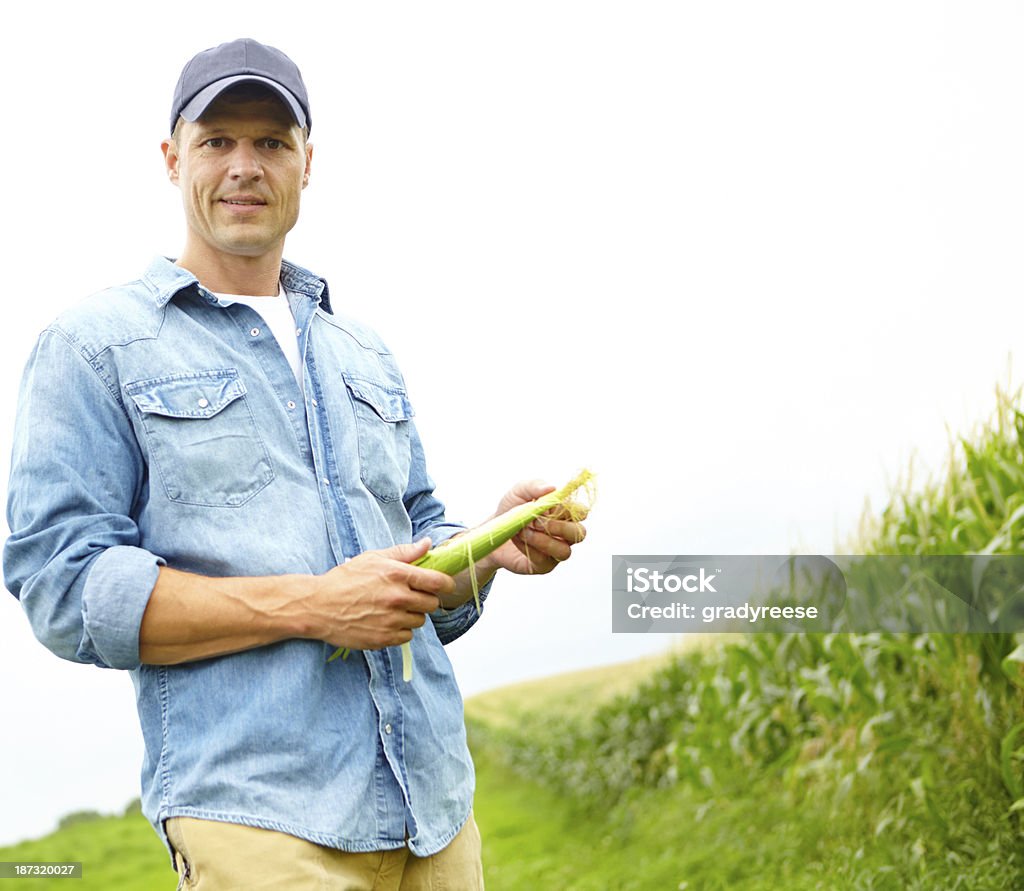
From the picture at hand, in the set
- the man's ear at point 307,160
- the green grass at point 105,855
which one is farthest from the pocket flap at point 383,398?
the green grass at point 105,855

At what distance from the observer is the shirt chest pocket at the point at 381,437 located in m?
1.74

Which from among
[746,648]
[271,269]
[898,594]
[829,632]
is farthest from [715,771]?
[271,269]

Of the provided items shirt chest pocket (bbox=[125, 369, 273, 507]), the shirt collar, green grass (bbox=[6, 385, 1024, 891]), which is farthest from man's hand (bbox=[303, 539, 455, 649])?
green grass (bbox=[6, 385, 1024, 891])

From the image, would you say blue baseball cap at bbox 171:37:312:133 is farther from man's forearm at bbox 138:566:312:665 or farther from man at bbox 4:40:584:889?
man's forearm at bbox 138:566:312:665

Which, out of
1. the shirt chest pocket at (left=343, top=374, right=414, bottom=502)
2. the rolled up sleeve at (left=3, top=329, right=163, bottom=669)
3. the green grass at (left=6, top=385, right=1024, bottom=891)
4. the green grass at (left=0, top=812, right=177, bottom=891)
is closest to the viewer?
the rolled up sleeve at (left=3, top=329, right=163, bottom=669)

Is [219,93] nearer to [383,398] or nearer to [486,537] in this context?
[383,398]

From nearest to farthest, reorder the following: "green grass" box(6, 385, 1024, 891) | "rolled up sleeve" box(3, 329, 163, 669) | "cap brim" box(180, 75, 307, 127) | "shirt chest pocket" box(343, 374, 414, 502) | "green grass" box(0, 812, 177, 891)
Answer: "rolled up sleeve" box(3, 329, 163, 669), "cap brim" box(180, 75, 307, 127), "shirt chest pocket" box(343, 374, 414, 502), "green grass" box(6, 385, 1024, 891), "green grass" box(0, 812, 177, 891)

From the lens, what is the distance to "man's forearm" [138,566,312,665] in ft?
4.67

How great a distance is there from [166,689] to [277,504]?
29cm

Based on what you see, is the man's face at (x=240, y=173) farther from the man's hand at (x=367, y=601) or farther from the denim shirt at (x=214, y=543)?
the man's hand at (x=367, y=601)

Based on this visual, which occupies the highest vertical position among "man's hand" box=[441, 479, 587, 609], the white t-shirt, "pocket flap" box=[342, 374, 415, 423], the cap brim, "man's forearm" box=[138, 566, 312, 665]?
the cap brim

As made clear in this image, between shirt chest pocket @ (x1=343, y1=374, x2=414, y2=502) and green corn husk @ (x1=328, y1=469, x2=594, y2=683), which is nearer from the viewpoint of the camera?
green corn husk @ (x1=328, y1=469, x2=594, y2=683)

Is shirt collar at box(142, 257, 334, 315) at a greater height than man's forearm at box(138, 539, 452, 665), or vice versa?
shirt collar at box(142, 257, 334, 315)

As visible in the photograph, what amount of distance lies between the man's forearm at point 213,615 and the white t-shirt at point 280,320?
37 cm
